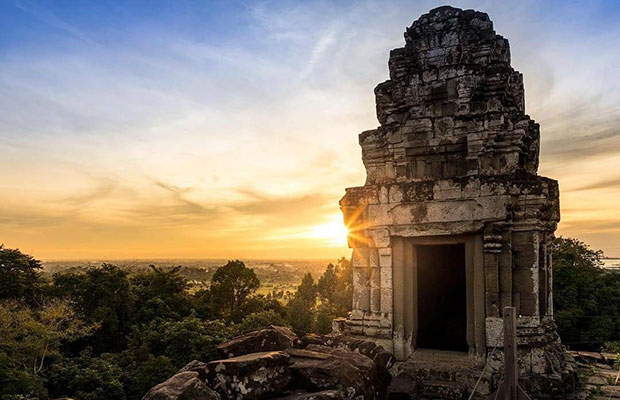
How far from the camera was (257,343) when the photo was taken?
5977 millimetres

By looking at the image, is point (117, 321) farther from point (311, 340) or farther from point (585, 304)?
point (585, 304)

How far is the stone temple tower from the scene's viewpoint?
700 cm

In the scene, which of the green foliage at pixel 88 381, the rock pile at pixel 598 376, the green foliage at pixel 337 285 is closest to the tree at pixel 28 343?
the green foliage at pixel 88 381

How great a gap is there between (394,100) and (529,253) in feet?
11.6

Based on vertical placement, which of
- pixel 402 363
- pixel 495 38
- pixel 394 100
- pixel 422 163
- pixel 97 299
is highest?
pixel 495 38

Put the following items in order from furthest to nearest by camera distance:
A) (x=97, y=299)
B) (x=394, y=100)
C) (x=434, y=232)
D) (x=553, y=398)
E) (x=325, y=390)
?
(x=97, y=299)
(x=394, y=100)
(x=434, y=232)
(x=553, y=398)
(x=325, y=390)

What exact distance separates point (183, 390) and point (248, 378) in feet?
2.49

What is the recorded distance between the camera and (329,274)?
39.2 meters

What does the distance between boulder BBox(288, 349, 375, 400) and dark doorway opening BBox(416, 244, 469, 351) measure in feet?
14.5

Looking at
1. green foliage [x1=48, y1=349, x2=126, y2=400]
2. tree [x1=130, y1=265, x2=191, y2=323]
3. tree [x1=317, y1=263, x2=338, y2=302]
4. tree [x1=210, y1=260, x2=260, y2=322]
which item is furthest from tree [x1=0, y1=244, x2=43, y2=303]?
tree [x1=317, y1=263, x2=338, y2=302]

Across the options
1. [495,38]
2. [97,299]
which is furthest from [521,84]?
[97,299]

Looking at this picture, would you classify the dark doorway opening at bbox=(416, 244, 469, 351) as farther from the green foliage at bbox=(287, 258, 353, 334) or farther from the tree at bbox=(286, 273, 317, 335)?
the tree at bbox=(286, 273, 317, 335)

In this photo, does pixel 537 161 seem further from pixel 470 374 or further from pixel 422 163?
pixel 470 374

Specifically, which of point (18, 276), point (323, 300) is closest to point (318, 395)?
point (18, 276)
